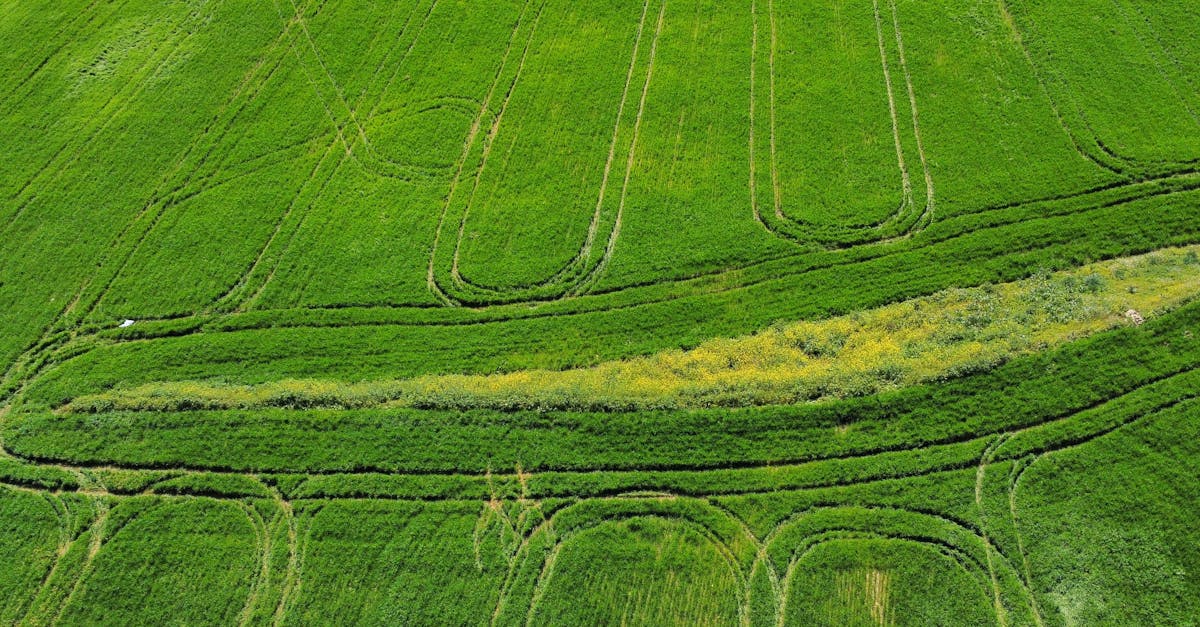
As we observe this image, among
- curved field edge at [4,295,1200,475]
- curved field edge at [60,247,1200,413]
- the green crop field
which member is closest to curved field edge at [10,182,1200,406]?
the green crop field

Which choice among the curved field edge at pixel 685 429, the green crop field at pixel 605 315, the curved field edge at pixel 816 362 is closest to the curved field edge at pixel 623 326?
the green crop field at pixel 605 315

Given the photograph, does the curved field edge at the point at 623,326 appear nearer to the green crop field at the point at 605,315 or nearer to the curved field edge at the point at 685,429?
the green crop field at the point at 605,315

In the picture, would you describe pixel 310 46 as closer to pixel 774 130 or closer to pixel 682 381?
pixel 774 130

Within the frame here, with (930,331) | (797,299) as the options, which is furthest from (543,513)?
(930,331)

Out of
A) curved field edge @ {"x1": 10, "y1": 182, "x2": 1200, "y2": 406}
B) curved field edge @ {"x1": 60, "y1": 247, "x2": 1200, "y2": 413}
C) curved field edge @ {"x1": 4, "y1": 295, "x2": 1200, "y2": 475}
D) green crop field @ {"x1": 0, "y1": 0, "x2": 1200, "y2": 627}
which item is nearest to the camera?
green crop field @ {"x1": 0, "y1": 0, "x2": 1200, "y2": 627}

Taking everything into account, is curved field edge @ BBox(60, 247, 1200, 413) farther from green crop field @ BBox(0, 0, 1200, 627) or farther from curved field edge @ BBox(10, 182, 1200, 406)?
curved field edge @ BBox(10, 182, 1200, 406)
